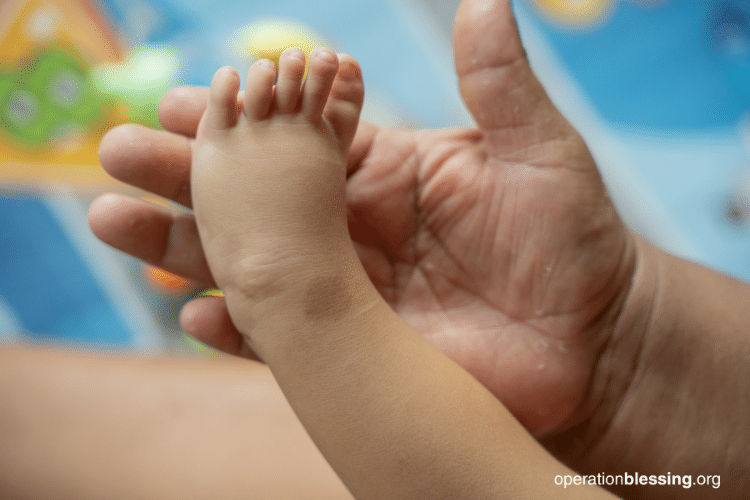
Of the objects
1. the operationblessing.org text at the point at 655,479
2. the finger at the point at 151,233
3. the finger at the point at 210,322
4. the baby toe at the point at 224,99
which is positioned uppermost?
the baby toe at the point at 224,99

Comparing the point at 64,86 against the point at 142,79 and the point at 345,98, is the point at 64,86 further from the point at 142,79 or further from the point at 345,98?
the point at 345,98

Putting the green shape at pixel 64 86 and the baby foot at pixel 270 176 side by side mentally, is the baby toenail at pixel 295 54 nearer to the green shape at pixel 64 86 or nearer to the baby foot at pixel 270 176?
the baby foot at pixel 270 176

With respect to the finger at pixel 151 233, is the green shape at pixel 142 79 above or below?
above

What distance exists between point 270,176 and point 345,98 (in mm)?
92

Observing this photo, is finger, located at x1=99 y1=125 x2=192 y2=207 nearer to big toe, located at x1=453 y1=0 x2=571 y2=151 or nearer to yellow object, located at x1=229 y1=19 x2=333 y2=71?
big toe, located at x1=453 y1=0 x2=571 y2=151

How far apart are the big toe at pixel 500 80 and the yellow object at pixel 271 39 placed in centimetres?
49

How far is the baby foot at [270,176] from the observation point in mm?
430

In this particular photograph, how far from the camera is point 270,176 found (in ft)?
1.43

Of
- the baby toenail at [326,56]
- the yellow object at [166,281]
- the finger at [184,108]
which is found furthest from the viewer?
the yellow object at [166,281]

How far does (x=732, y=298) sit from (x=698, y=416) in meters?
0.13

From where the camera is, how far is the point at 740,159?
0.96 metres

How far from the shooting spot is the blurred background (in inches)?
37.8

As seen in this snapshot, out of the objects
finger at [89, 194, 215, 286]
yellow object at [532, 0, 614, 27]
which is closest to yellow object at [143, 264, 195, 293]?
finger at [89, 194, 215, 286]

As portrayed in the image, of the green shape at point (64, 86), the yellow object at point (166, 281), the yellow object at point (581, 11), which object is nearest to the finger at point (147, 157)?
the yellow object at point (166, 281)
